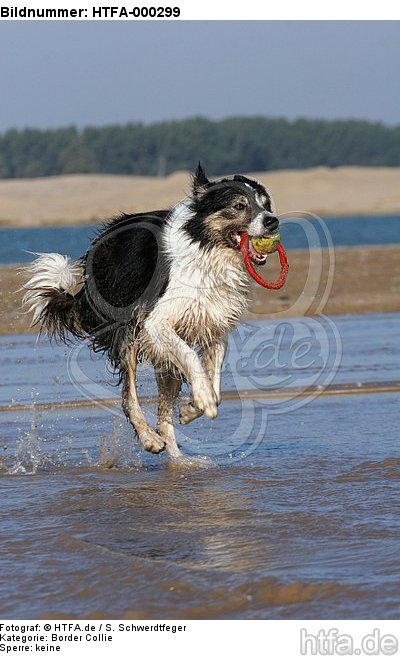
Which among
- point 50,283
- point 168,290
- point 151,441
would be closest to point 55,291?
point 50,283

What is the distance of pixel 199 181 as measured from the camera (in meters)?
7.07

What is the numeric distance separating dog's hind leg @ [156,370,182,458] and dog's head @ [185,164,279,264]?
1.04 m

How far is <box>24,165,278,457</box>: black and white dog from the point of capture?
678 centimetres

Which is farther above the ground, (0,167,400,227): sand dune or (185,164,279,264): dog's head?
(0,167,400,227): sand dune

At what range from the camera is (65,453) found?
7297mm

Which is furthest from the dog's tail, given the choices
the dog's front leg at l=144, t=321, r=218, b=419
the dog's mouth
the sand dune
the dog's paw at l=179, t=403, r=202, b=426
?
the sand dune

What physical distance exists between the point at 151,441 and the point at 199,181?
169 centimetres

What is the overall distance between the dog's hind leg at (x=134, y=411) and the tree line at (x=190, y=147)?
3134 inches

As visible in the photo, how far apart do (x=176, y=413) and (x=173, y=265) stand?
1.09 m

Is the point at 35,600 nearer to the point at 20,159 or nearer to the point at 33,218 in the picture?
the point at 33,218

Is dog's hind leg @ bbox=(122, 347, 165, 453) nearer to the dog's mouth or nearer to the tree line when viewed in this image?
the dog's mouth

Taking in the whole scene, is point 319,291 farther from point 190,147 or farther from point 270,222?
point 190,147

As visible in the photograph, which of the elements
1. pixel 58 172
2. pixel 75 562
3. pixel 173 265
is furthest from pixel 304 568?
pixel 58 172

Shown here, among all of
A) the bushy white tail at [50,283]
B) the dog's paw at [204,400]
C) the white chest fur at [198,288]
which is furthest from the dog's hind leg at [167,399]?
the bushy white tail at [50,283]
